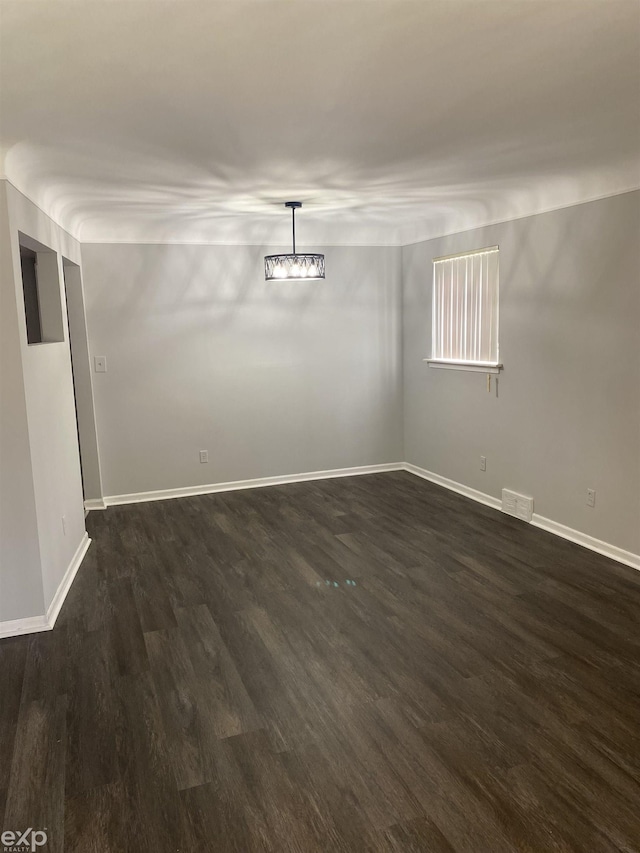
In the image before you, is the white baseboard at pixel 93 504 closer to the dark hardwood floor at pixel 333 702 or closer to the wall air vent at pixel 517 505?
the dark hardwood floor at pixel 333 702

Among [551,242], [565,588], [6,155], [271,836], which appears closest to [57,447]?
[6,155]

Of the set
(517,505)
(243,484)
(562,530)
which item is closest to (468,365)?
(517,505)

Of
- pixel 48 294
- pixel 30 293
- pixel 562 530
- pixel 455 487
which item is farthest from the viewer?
pixel 455 487

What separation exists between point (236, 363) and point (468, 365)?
2.15 metres

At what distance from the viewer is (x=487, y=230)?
483 cm

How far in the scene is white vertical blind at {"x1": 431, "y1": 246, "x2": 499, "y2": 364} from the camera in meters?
4.91

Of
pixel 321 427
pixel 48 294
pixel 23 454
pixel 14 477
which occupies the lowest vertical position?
pixel 321 427

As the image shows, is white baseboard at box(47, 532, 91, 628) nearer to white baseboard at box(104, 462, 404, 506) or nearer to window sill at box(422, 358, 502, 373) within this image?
white baseboard at box(104, 462, 404, 506)

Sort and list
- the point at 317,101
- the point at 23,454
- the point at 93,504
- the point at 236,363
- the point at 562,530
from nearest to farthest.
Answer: the point at 317,101, the point at 23,454, the point at 562,530, the point at 93,504, the point at 236,363

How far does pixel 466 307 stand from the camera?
5.21m

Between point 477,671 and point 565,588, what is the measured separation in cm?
109

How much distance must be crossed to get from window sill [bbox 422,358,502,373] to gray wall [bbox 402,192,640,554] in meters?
0.06

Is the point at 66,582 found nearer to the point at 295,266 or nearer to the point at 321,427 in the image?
the point at 295,266

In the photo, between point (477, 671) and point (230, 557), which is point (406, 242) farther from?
point (477, 671)
